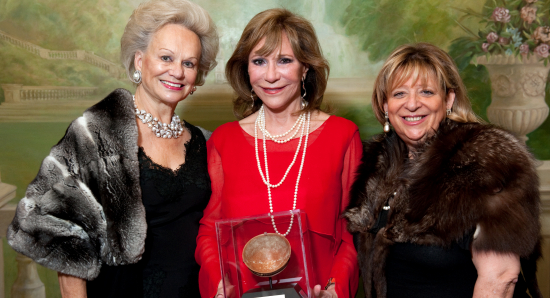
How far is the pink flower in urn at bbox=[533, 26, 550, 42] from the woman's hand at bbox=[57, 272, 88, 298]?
12.8 feet

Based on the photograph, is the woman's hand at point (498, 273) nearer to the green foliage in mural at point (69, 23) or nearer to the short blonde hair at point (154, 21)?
the short blonde hair at point (154, 21)

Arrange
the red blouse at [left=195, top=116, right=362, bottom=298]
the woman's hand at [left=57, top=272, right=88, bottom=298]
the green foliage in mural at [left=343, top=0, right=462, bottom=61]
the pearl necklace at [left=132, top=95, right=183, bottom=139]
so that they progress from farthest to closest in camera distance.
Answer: the green foliage in mural at [left=343, top=0, right=462, bottom=61]
the pearl necklace at [left=132, top=95, right=183, bottom=139]
the red blouse at [left=195, top=116, right=362, bottom=298]
the woman's hand at [left=57, top=272, right=88, bottom=298]

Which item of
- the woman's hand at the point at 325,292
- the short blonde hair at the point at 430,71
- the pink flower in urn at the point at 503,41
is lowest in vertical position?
the woman's hand at the point at 325,292

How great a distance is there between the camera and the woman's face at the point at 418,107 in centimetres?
195

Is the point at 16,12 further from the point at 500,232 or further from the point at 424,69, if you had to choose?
the point at 500,232

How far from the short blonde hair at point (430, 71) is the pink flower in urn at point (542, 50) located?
2.32 m

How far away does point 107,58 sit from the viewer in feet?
12.4

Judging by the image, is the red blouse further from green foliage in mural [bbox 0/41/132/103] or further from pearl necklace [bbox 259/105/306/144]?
green foliage in mural [bbox 0/41/132/103]

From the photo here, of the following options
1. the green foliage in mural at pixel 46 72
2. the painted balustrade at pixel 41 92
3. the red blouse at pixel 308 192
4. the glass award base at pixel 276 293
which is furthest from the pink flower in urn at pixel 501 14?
the painted balustrade at pixel 41 92

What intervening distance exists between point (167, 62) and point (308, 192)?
3.14ft

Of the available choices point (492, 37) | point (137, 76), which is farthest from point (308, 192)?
point (492, 37)

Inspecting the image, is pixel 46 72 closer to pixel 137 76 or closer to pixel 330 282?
pixel 137 76

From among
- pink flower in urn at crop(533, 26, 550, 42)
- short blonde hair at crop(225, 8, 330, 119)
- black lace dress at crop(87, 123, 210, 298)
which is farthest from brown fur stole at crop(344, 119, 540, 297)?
pink flower in urn at crop(533, 26, 550, 42)

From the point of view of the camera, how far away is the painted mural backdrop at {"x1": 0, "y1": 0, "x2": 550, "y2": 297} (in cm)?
366
